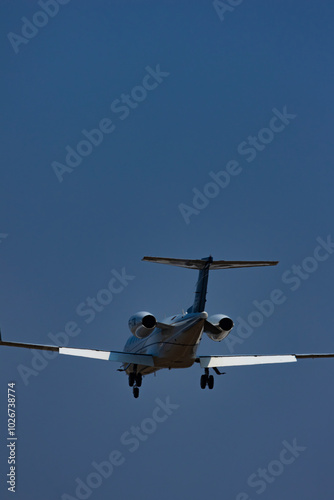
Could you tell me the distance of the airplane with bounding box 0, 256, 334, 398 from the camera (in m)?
52.6

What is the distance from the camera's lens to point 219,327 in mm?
53219

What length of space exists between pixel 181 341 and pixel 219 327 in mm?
1993

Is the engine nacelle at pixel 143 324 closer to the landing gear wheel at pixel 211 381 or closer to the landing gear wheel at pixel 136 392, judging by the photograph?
the landing gear wheel at pixel 136 392

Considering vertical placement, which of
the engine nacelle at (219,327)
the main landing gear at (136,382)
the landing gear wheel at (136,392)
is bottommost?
the landing gear wheel at (136,392)

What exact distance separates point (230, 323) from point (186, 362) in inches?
119

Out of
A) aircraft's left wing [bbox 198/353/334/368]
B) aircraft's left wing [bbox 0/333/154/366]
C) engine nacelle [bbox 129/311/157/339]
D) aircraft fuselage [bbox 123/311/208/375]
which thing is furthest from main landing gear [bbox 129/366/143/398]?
engine nacelle [bbox 129/311/157/339]

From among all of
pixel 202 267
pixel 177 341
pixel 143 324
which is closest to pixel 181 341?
pixel 177 341

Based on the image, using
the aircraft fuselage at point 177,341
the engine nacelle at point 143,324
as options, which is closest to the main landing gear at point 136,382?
the aircraft fuselage at point 177,341

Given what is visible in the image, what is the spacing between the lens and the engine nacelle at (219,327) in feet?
174

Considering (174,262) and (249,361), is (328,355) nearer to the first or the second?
(249,361)

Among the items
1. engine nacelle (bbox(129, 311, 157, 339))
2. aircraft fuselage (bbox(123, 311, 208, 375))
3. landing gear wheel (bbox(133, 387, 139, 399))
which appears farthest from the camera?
landing gear wheel (bbox(133, 387, 139, 399))

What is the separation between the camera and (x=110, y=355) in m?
57.0

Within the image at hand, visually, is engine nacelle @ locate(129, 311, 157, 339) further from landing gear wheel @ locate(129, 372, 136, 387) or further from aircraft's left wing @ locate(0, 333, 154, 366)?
landing gear wheel @ locate(129, 372, 136, 387)

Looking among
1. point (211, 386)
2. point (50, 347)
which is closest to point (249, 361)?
point (211, 386)
